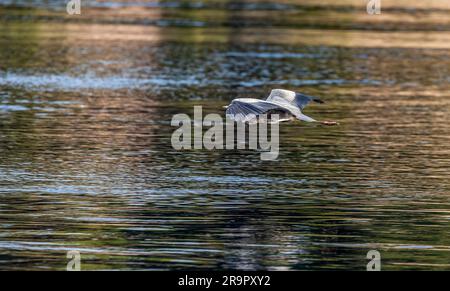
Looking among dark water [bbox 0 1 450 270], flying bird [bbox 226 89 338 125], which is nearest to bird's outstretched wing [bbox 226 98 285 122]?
flying bird [bbox 226 89 338 125]

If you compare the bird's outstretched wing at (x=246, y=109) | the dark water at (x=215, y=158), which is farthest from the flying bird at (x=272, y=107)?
the dark water at (x=215, y=158)

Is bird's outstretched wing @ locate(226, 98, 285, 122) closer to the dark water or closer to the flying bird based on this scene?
the flying bird

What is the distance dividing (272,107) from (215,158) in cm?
639

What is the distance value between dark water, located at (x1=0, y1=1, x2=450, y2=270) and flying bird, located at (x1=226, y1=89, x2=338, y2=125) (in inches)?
55.7

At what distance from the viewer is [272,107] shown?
61.5ft

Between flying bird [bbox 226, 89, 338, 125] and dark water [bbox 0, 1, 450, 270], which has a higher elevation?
flying bird [bbox 226, 89, 338, 125]

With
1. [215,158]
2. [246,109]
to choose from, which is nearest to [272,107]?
[246,109]

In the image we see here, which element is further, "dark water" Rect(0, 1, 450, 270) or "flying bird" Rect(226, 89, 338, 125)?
"flying bird" Rect(226, 89, 338, 125)

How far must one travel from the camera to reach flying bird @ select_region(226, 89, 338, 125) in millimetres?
18250

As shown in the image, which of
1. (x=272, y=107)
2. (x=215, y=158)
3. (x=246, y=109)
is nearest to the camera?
(x=246, y=109)

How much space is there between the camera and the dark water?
57.5 ft

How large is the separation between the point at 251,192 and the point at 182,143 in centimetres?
578

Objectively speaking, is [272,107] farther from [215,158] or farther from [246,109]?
[215,158]
